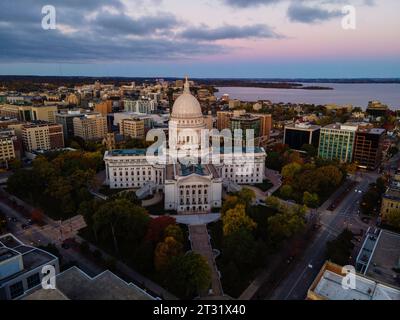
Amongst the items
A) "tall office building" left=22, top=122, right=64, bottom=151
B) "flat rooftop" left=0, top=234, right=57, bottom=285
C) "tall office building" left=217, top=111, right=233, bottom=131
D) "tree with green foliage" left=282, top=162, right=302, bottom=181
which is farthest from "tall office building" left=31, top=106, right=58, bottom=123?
"flat rooftop" left=0, top=234, right=57, bottom=285

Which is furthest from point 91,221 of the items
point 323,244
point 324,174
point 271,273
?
point 324,174

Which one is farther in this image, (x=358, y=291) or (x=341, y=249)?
(x=341, y=249)

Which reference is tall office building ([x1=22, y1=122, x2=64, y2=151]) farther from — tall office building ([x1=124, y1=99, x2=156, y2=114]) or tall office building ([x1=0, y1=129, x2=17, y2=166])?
tall office building ([x1=124, y1=99, x2=156, y2=114])

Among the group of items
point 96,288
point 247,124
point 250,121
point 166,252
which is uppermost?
point 250,121

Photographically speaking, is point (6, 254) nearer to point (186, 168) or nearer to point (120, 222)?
point (120, 222)

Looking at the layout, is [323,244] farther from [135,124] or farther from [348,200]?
[135,124]

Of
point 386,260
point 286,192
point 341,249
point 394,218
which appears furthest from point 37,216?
point 394,218
